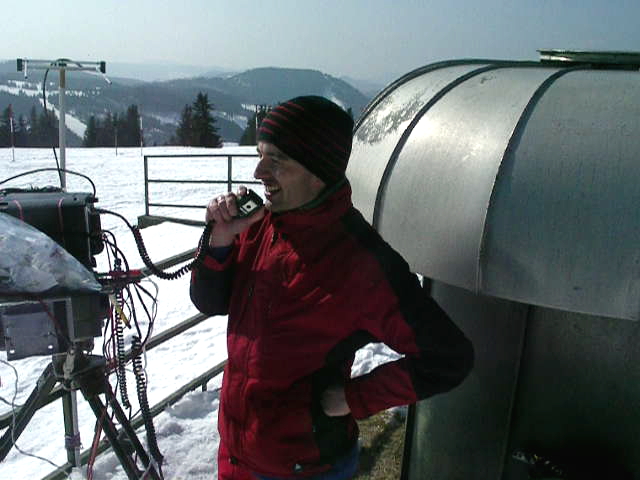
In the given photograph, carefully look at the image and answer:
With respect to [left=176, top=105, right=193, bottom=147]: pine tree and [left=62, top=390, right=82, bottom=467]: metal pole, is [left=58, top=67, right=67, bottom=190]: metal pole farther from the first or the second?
[left=176, top=105, right=193, bottom=147]: pine tree

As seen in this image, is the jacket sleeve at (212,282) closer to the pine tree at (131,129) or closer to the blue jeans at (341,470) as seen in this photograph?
the blue jeans at (341,470)

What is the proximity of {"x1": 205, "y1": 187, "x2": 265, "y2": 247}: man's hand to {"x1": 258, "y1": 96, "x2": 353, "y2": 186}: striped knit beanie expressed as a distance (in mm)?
243

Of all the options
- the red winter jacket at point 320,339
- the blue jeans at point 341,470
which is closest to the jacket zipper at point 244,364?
the red winter jacket at point 320,339

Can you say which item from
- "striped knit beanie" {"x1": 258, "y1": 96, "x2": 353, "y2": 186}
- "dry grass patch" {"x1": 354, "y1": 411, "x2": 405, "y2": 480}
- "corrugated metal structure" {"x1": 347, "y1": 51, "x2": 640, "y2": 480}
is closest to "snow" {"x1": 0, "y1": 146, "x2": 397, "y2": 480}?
"dry grass patch" {"x1": 354, "y1": 411, "x2": 405, "y2": 480}

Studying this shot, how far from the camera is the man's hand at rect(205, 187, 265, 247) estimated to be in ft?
6.33

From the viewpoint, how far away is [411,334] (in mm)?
1698

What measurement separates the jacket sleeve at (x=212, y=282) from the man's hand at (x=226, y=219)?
0.23ft

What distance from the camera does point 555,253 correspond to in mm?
2178

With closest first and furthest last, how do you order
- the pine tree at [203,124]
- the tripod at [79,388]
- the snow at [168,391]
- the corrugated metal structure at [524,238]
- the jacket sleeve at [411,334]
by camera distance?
the jacket sleeve at [411,334] → the corrugated metal structure at [524,238] → the tripod at [79,388] → the snow at [168,391] → the pine tree at [203,124]

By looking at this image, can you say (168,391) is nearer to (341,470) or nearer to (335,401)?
(341,470)

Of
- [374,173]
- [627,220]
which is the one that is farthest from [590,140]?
[374,173]

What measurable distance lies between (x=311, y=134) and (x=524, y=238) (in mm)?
989

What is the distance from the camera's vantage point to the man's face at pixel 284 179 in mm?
1819

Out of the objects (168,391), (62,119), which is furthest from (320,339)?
(168,391)
